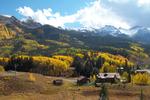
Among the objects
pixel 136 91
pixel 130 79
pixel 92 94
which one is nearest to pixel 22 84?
pixel 92 94

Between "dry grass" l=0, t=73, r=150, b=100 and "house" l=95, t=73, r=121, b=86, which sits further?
"house" l=95, t=73, r=121, b=86

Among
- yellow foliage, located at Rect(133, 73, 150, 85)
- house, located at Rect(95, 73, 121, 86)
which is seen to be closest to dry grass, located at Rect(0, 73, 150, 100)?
house, located at Rect(95, 73, 121, 86)

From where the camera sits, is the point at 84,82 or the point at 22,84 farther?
the point at 84,82

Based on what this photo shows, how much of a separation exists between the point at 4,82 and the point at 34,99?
918 inches

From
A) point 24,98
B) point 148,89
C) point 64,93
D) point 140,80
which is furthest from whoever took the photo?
point 140,80

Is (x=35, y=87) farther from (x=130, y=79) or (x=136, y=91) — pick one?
(x=130, y=79)

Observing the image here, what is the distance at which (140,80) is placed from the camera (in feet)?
627

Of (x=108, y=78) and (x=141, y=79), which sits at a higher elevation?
(x=108, y=78)

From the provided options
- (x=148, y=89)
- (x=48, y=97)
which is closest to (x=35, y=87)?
(x=48, y=97)

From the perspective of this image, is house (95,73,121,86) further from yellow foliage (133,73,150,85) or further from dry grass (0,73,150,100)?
→ dry grass (0,73,150,100)

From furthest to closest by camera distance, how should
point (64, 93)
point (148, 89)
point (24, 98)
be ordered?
point (148, 89) < point (64, 93) < point (24, 98)

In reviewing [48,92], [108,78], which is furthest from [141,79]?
[48,92]

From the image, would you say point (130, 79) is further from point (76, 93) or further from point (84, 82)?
point (76, 93)

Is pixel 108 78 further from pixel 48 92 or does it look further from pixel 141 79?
pixel 48 92
